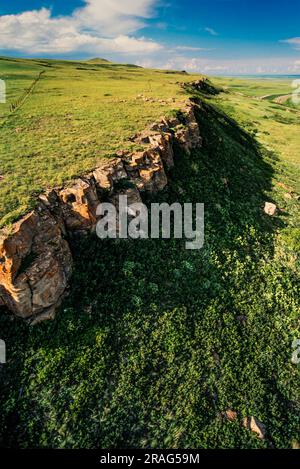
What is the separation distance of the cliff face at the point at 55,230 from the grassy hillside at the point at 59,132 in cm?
110

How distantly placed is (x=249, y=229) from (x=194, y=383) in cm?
1358

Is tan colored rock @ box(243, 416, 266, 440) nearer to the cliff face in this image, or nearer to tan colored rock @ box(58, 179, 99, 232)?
the cliff face

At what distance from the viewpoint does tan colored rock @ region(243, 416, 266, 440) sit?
14172 mm

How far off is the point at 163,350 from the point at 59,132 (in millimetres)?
21056

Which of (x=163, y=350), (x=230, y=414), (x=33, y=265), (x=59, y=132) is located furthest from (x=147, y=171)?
(x=230, y=414)

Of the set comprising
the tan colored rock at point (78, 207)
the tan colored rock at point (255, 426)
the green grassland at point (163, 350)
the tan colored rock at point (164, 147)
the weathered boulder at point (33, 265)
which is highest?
the tan colored rock at point (164, 147)

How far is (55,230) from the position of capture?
1644 centimetres

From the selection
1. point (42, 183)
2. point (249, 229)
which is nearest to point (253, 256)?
point (249, 229)

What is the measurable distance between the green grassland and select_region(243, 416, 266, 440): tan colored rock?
24 centimetres

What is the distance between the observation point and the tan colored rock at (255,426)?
46.5ft

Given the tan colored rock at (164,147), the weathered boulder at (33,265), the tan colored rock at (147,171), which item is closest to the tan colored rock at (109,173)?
the tan colored rock at (147,171)

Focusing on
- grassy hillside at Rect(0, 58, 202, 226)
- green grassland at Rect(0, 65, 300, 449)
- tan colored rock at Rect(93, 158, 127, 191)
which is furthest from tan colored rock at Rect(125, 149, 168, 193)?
grassy hillside at Rect(0, 58, 202, 226)

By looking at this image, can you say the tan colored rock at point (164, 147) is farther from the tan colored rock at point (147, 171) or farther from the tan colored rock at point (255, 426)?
the tan colored rock at point (255, 426)

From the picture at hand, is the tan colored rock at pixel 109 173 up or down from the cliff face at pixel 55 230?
up
